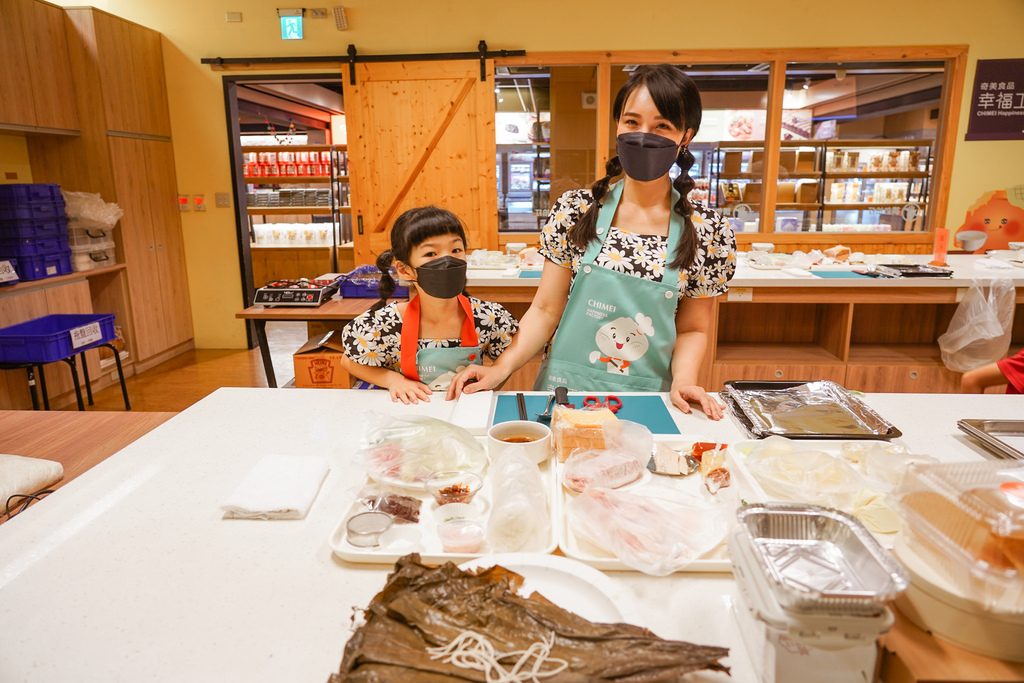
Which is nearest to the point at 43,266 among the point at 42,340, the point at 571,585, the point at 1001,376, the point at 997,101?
the point at 42,340

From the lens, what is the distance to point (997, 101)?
539 cm

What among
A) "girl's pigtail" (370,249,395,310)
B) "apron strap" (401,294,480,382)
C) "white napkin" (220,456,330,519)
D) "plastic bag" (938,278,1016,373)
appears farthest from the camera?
"plastic bag" (938,278,1016,373)

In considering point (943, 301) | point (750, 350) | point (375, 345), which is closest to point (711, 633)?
point (375, 345)

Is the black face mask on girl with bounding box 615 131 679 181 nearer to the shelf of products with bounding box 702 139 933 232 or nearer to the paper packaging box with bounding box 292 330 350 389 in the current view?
the paper packaging box with bounding box 292 330 350 389

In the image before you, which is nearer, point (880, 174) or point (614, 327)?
point (614, 327)

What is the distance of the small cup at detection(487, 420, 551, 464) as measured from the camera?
128cm

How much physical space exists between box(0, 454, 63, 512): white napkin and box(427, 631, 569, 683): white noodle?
4.67 ft

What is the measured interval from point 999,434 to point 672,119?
1.12 metres

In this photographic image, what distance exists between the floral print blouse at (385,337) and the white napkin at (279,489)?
798 mm

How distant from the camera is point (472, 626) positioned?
0.79 metres

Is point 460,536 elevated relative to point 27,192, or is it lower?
lower

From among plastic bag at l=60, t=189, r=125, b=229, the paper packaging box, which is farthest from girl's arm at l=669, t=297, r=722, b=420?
plastic bag at l=60, t=189, r=125, b=229

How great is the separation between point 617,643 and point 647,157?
1.33m

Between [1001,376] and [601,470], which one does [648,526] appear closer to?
[601,470]
